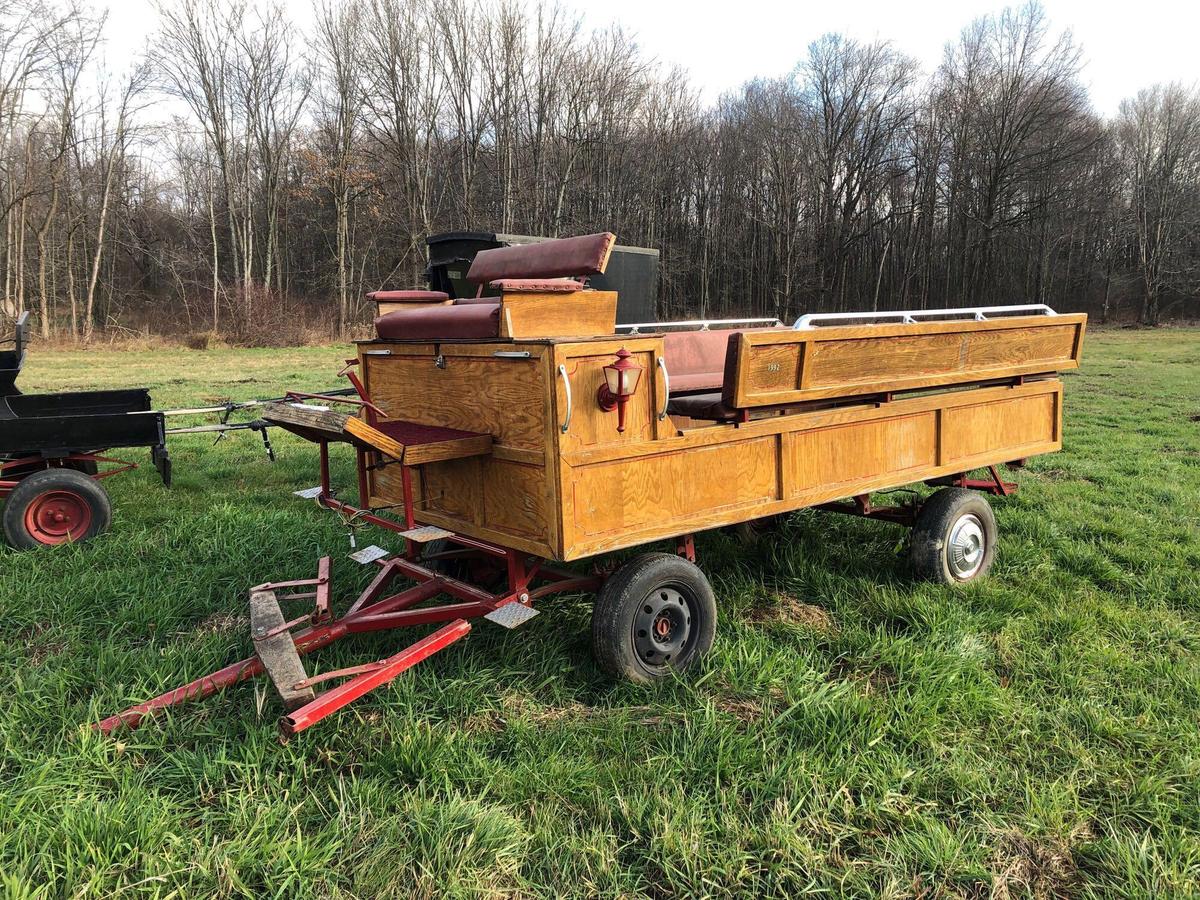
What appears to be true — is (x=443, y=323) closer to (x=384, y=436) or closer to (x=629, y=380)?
(x=384, y=436)

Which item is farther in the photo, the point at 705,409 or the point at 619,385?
the point at 705,409

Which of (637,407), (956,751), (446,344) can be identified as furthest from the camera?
(446,344)

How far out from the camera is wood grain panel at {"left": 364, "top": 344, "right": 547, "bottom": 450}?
314 cm

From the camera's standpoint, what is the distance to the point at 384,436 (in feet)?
10.4

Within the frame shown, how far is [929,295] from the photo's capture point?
42969 millimetres

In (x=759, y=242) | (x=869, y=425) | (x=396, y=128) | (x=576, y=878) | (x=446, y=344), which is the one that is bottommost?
(x=576, y=878)

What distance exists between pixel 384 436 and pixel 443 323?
2.38ft

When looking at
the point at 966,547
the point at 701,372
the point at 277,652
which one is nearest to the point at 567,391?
the point at 277,652

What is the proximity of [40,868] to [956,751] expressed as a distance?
312cm

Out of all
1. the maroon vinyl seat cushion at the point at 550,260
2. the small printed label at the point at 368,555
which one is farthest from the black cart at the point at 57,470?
the maroon vinyl seat cushion at the point at 550,260

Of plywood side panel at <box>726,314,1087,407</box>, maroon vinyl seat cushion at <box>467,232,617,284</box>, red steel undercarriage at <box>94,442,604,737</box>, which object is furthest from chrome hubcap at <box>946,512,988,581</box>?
maroon vinyl seat cushion at <box>467,232,617,284</box>

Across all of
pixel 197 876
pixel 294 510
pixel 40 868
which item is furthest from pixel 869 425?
pixel 294 510

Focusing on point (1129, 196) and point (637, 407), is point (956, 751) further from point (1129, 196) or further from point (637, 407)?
point (1129, 196)

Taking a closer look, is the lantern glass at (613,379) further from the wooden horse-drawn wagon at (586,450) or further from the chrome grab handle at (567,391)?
the chrome grab handle at (567,391)
